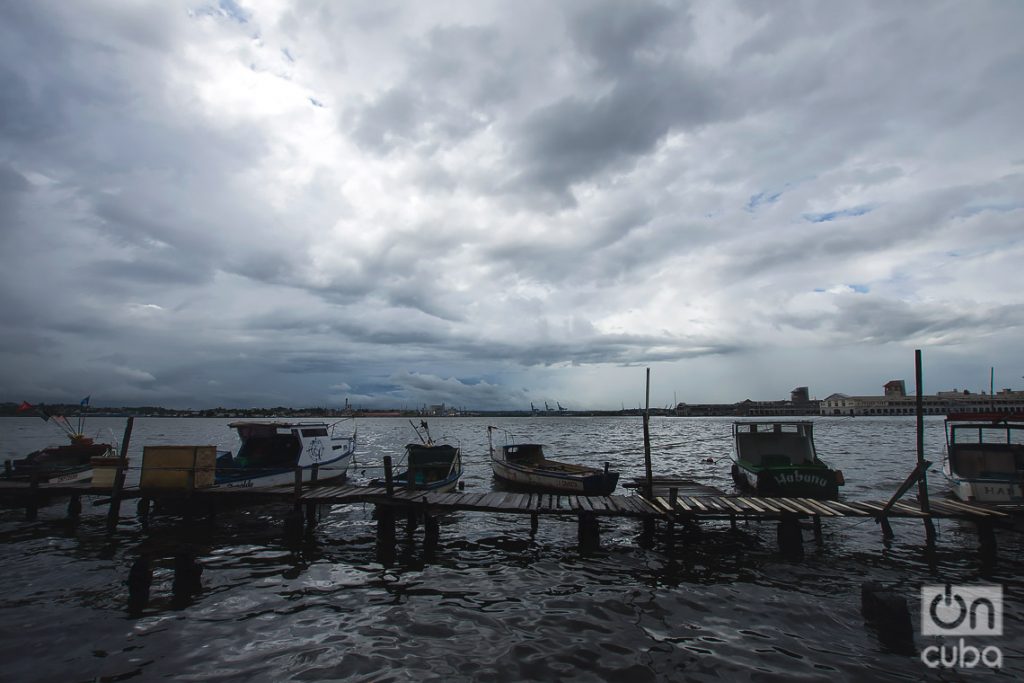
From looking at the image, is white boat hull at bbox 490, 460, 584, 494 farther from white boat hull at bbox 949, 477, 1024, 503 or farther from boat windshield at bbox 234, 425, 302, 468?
white boat hull at bbox 949, 477, 1024, 503

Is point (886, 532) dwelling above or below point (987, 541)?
below

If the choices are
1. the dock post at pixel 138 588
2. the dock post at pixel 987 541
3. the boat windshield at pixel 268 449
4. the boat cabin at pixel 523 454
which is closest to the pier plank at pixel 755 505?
the dock post at pixel 987 541

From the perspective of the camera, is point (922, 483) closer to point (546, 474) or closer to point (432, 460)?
point (546, 474)

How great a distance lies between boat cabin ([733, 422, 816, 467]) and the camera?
25984mm

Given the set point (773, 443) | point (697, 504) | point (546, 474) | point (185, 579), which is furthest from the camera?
point (773, 443)

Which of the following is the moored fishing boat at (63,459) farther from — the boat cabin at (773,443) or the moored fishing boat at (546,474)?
the boat cabin at (773,443)

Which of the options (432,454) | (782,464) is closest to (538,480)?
(432,454)

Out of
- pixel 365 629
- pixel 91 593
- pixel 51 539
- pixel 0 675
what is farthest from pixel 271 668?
pixel 51 539

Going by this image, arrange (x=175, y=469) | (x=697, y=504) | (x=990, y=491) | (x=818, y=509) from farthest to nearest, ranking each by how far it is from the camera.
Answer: (x=175, y=469)
(x=990, y=491)
(x=697, y=504)
(x=818, y=509)

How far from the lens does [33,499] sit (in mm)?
21531

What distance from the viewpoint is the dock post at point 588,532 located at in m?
16.2

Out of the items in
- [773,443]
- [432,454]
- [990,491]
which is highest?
[773,443]

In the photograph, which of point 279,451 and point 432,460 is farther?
point 279,451

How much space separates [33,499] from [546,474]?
23221 millimetres
